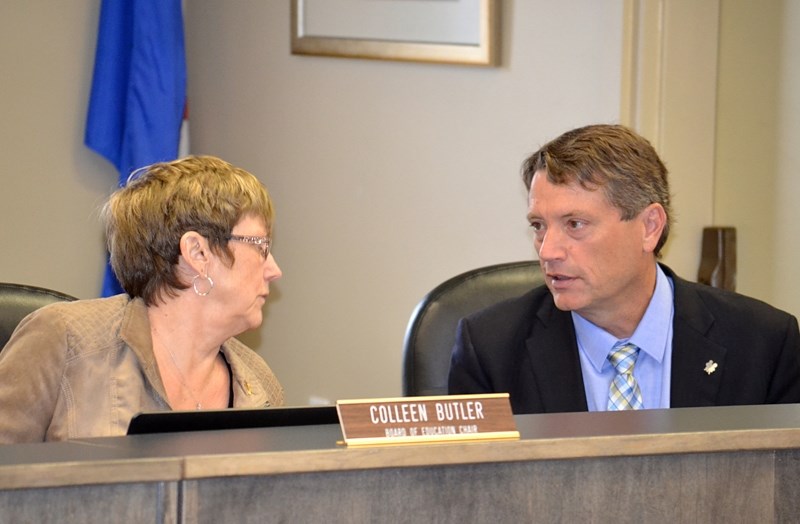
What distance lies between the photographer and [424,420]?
1146 millimetres

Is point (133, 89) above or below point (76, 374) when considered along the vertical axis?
above

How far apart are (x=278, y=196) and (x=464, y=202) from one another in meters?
0.81

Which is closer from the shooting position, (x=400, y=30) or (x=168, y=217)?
(x=168, y=217)

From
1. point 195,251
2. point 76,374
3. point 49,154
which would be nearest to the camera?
point 76,374

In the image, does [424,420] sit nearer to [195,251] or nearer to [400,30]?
[195,251]

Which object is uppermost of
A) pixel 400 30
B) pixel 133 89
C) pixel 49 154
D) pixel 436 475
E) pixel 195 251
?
pixel 400 30

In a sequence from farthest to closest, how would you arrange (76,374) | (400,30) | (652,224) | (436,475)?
(400,30), (652,224), (76,374), (436,475)

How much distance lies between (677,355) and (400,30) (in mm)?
1565

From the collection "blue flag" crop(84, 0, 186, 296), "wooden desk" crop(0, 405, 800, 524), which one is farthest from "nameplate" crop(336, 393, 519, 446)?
"blue flag" crop(84, 0, 186, 296)

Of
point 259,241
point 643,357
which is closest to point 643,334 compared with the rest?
point 643,357

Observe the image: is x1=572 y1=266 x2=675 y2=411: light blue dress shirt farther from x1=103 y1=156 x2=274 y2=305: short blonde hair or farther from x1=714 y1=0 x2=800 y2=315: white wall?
x1=714 y1=0 x2=800 y2=315: white wall

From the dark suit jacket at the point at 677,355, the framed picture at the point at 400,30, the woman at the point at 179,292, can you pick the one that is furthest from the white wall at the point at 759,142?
the woman at the point at 179,292

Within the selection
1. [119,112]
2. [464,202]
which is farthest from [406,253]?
[119,112]

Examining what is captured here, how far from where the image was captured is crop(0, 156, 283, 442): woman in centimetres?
190
